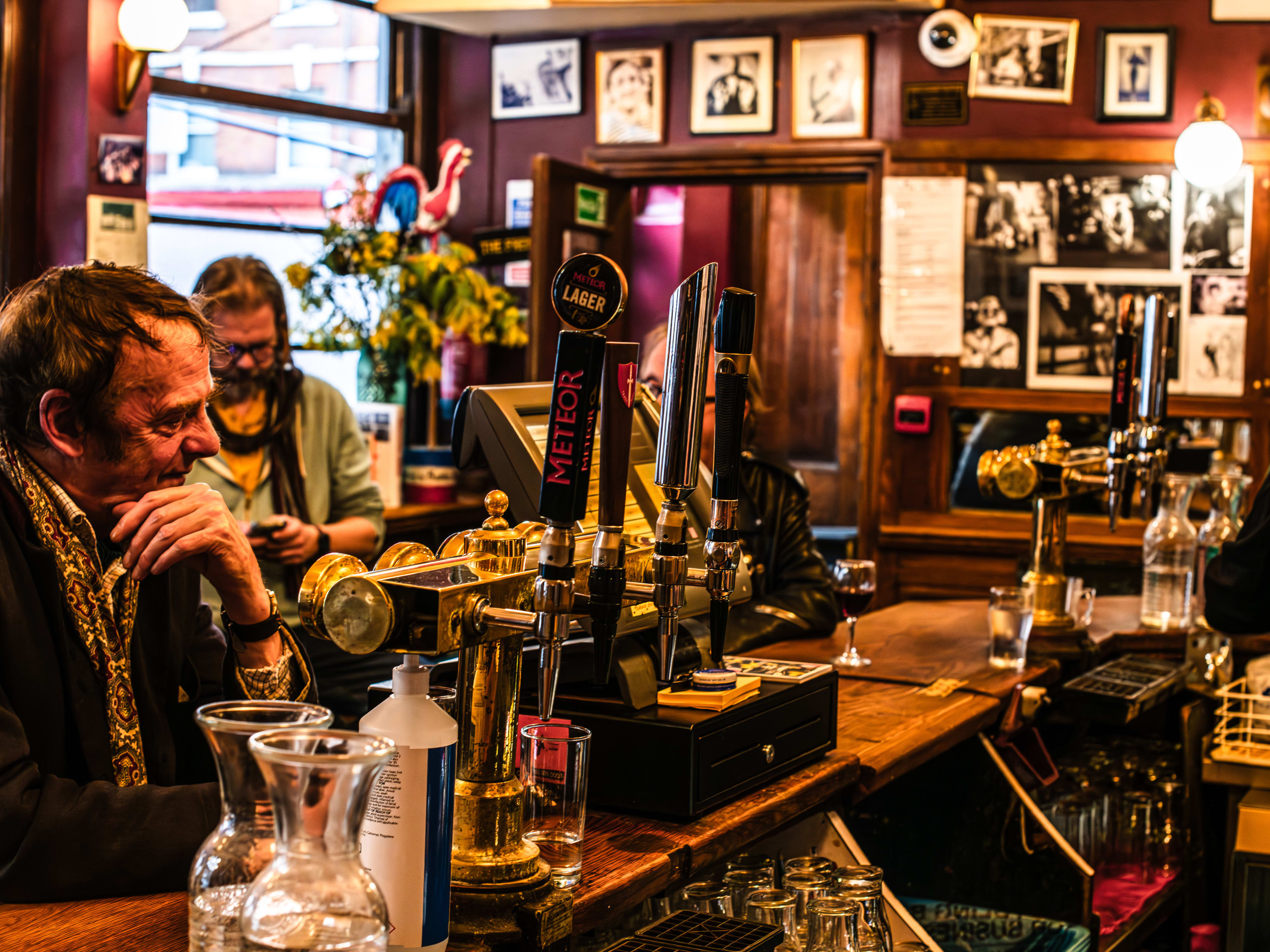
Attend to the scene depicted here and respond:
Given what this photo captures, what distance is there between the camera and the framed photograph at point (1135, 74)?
4598 mm

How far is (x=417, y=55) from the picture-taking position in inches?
→ 209

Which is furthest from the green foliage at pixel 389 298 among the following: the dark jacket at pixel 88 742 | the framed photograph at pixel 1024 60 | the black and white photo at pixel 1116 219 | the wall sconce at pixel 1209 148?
the dark jacket at pixel 88 742

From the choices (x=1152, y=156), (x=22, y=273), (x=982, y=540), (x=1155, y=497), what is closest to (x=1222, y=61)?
(x=1152, y=156)

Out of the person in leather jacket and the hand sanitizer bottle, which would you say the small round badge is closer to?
the hand sanitizer bottle

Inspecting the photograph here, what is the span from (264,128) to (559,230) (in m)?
1.15

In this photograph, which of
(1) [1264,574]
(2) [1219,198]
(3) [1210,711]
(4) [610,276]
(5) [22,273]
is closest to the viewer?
(4) [610,276]

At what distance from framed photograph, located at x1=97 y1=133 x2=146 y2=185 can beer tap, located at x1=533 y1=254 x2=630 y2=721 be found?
10.7 feet

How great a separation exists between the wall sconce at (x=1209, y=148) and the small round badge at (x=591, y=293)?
12.7 feet

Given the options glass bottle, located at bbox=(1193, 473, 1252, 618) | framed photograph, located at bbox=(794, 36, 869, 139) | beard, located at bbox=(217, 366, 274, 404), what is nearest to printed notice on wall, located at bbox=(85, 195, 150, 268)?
beard, located at bbox=(217, 366, 274, 404)

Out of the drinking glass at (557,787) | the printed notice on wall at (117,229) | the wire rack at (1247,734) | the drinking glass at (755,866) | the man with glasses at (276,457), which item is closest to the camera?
the drinking glass at (557,787)

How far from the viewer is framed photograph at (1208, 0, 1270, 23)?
4.49 metres

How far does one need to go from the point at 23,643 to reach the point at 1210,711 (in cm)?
215

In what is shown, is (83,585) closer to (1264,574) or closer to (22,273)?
(1264,574)

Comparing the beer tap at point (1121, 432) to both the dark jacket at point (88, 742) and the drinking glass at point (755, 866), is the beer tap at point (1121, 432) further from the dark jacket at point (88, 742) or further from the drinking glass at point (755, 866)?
the dark jacket at point (88, 742)
